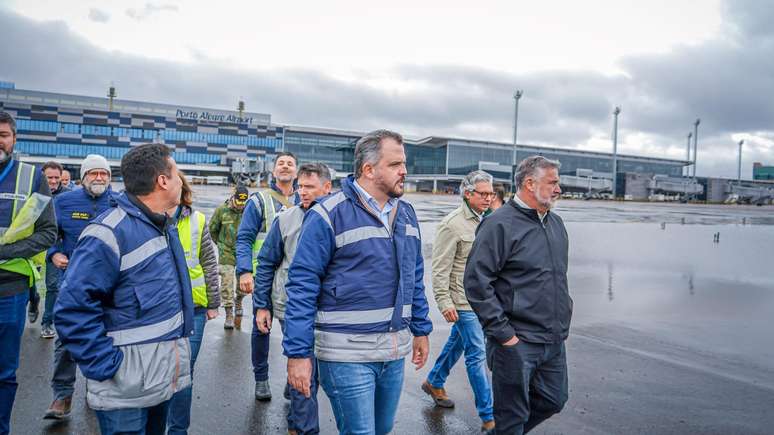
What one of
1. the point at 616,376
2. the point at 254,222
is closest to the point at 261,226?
the point at 254,222

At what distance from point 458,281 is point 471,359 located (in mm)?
644

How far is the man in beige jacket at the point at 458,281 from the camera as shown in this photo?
12.9ft

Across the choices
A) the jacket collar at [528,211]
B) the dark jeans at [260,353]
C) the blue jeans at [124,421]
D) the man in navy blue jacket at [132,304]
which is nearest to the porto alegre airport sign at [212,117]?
the dark jeans at [260,353]

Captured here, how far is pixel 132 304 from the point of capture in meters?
2.22

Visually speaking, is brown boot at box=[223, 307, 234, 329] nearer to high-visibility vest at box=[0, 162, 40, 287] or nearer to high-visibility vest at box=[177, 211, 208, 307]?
high-visibility vest at box=[177, 211, 208, 307]

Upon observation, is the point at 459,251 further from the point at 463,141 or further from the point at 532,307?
the point at 463,141

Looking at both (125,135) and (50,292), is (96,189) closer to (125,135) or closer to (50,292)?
(50,292)

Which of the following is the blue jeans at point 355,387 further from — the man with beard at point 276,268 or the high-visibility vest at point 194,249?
the high-visibility vest at point 194,249

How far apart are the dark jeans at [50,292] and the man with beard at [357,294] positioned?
4569 millimetres

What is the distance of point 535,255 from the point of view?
300cm

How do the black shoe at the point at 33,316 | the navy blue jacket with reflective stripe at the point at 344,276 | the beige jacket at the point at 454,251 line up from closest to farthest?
the navy blue jacket with reflective stripe at the point at 344,276 < the beige jacket at the point at 454,251 < the black shoe at the point at 33,316

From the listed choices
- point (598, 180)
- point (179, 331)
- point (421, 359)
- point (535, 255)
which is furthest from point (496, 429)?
point (598, 180)

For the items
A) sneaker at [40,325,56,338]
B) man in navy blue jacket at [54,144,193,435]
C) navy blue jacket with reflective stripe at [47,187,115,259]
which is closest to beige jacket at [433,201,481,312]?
man in navy blue jacket at [54,144,193,435]

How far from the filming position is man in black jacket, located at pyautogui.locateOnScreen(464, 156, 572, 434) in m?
2.94
